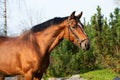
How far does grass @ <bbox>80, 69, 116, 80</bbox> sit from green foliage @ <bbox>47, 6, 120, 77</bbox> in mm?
250

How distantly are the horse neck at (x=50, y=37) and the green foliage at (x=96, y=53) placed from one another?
5353 mm

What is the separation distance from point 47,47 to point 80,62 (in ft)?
24.3

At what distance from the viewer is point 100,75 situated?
41.7ft

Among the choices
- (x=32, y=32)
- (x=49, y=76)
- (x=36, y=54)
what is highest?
(x=32, y=32)

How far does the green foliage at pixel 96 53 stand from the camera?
12.0 m

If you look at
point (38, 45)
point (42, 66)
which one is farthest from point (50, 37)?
point (42, 66)

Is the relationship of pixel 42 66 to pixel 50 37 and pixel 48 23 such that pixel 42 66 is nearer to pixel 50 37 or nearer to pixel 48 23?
pixel 50 37

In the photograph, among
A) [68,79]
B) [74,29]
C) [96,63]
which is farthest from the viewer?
[96,63]

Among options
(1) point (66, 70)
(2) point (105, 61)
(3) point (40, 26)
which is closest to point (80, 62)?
(1) point (66, 70)

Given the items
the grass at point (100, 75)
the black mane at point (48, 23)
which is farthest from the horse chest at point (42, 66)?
the grass at point (100, 75)

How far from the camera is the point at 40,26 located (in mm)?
6754

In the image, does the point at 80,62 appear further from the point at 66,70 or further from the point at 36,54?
the point at 36,54

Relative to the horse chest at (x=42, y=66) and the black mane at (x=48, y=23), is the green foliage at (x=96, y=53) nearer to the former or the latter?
the black mane at (x=48, y=23)

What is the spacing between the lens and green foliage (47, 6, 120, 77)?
12.0 m
